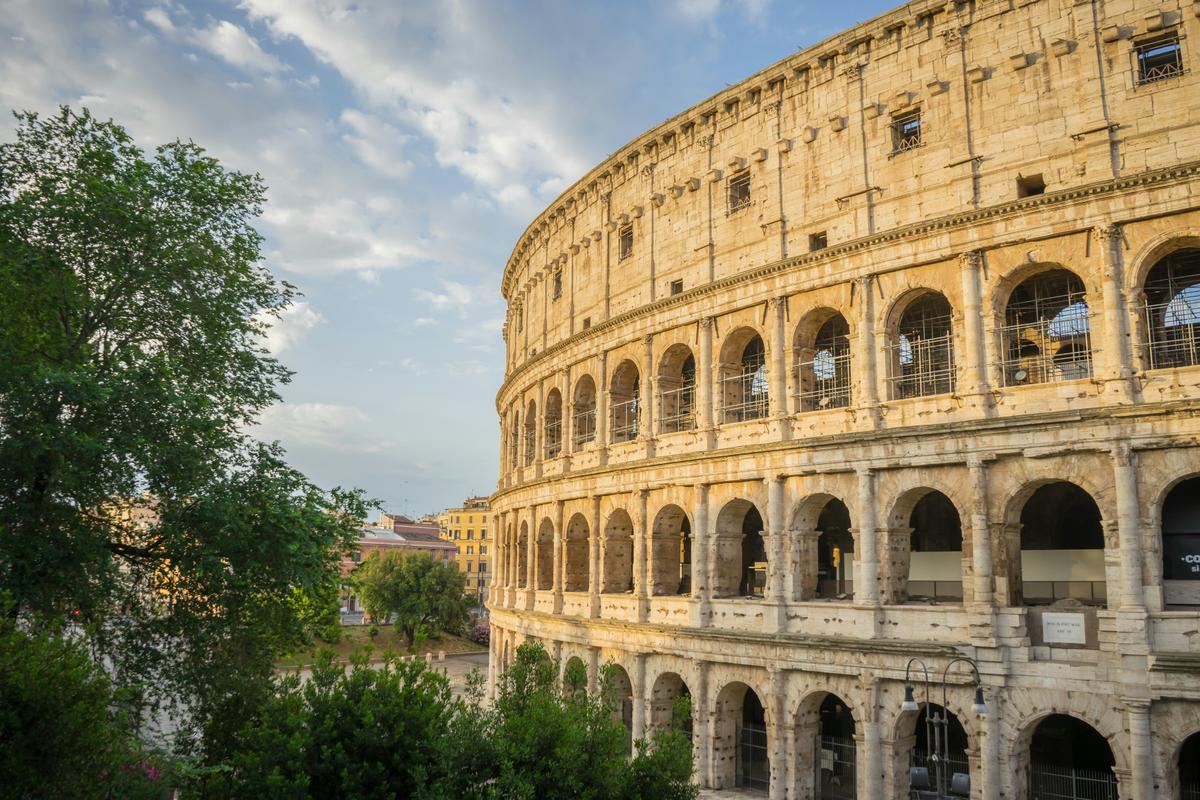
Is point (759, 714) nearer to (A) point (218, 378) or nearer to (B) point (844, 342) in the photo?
(B) point (844, 342)

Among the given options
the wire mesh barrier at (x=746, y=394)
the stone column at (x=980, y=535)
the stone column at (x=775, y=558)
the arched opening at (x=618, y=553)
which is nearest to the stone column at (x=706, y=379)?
the wire mesh barrier at (x=746, y=394)

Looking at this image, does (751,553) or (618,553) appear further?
(618,553)

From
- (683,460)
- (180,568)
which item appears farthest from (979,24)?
(180,568)

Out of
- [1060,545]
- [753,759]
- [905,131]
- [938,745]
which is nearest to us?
[938,745]

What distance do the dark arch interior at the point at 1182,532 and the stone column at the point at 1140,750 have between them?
11.4 feet

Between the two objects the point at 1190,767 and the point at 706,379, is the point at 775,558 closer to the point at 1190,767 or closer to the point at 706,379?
the point at 706,379

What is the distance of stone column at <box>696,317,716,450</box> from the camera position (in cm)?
2792

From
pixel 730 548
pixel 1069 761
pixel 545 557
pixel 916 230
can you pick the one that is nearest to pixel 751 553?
pixel 730 548

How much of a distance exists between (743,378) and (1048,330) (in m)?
8.54

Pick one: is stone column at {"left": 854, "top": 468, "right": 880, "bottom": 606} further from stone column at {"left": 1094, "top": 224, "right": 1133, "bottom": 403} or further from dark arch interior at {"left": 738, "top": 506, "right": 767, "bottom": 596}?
stone column at {"left": 1094, "top": 224, "right": 1133, "bottom": 403}

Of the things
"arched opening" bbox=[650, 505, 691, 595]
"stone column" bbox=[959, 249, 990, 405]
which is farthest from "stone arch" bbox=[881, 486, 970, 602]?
"arched opening" bbox=[650, 505, 691, 595]

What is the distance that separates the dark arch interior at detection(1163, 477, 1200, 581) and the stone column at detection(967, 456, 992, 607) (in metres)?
3.87

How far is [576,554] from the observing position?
34688mm

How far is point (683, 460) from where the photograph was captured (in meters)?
28.2
